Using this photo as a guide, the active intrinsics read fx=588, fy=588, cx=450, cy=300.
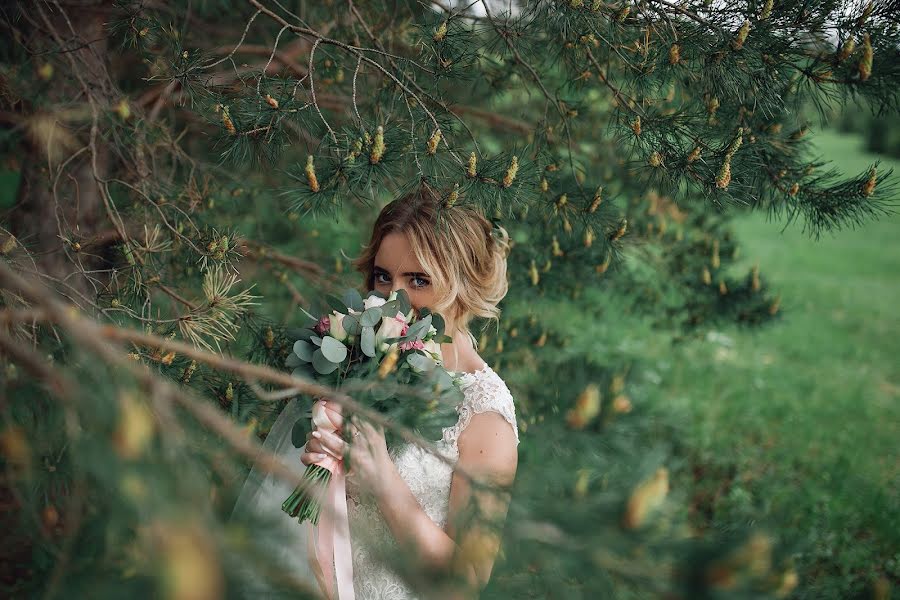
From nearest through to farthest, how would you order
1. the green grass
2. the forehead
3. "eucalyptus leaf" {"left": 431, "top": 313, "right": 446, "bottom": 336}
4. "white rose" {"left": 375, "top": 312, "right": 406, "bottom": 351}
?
"white rose" {"left": 375, "top": 312, "right": 406, "bottom": 351}, "eucalyptus leaf" {"left": 431, "top": 313, "right": 446, "bottom": 336}, the forehead, the green grass

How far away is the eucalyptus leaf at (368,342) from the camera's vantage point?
149 cm

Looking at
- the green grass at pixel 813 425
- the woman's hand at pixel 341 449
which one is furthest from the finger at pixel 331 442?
the green grass at pixel 813 425

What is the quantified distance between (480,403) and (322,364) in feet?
1.57

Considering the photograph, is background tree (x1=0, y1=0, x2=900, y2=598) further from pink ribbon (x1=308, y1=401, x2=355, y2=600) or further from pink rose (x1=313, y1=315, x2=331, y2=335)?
pink ribbon (x1=308, y1=401, x2=355, y2=600)

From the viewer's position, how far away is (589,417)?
711 mm

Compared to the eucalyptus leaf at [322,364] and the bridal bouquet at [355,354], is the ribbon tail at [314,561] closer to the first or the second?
the bridal bouquet at [355,354]

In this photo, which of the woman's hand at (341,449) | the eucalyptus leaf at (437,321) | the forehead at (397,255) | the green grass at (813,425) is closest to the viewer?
the woman's hand at (341,449)

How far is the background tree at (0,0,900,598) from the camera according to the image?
24.5 inches

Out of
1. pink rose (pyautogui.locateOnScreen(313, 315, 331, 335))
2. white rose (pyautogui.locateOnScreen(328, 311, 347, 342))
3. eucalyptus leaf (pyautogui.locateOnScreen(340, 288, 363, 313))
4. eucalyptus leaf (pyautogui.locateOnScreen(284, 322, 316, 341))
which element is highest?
eucalyptus leaf (pyautogui.locateOnScreen(340, 288, 363, 313))

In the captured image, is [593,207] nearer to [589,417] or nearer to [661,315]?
[589,417]

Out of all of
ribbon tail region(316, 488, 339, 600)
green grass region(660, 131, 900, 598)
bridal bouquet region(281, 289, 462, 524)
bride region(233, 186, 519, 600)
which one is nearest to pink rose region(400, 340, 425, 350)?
bridal bouquet region(281, 289, 462, 524)

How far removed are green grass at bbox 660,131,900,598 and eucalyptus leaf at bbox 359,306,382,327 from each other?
1.10 metres

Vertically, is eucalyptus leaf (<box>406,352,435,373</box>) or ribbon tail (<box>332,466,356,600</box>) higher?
eucalyptus leaf (<box>406,352,435,373</box>)

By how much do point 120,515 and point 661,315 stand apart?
2961 millimetres
